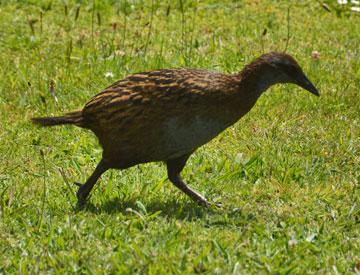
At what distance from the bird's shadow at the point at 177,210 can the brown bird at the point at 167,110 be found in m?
0.17

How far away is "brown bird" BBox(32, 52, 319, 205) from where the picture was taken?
5.80m

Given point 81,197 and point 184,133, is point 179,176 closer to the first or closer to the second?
point 184,133

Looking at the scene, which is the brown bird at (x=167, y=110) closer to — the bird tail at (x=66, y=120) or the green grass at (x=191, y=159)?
the bird tail at (x=66, y=120)

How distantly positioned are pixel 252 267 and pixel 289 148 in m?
2.15

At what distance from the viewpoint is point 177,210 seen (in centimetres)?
604

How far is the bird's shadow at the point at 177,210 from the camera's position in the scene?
588 cm

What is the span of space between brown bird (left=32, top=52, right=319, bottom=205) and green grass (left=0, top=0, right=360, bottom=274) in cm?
36

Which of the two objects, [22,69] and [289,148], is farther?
[22,69]

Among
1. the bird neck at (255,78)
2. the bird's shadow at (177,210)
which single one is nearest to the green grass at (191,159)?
the bird's shadow at (177,210)

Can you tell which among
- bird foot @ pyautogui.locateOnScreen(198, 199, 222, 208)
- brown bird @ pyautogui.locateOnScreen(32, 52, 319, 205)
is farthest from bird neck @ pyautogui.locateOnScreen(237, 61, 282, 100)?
bird foot @ pyautogui.locateOnScreen(198, 199, 222, 208)

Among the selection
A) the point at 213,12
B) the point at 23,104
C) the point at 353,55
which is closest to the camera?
the point at 23,104

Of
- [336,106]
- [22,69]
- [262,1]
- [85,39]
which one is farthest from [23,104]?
[262,1]

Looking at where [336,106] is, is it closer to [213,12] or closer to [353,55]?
[353,55]

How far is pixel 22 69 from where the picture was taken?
852 cm
